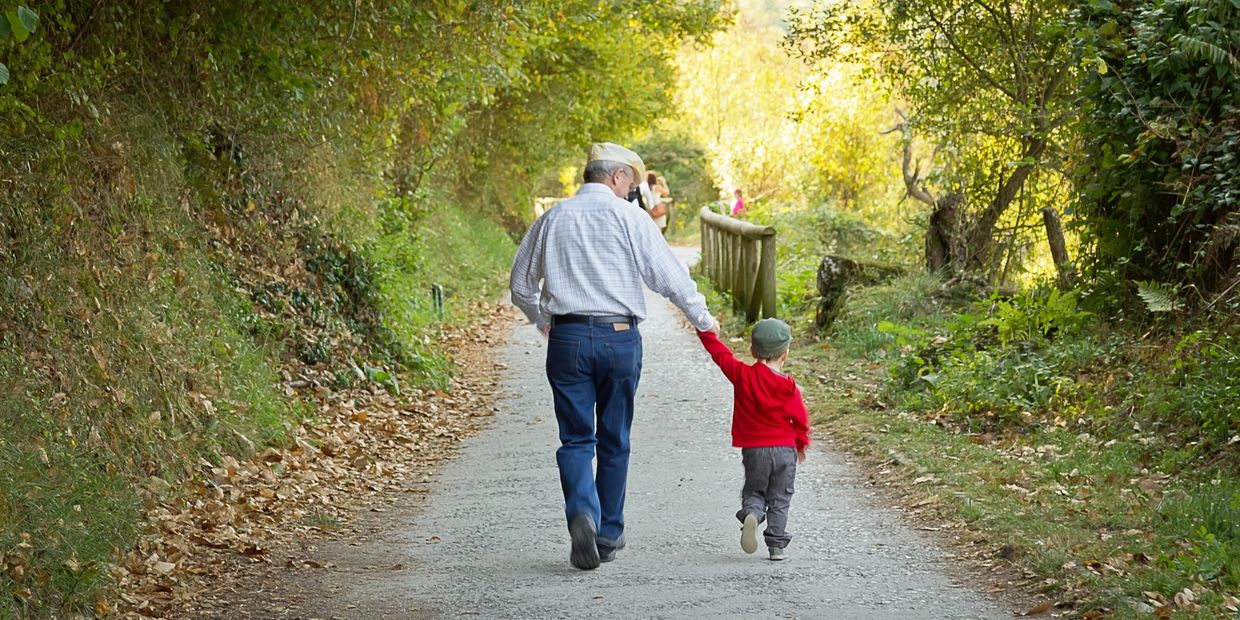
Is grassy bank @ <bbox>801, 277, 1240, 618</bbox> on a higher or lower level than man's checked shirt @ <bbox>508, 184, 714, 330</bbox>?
lower

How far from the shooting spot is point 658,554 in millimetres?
6484

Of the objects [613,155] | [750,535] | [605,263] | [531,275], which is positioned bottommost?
[750,535]

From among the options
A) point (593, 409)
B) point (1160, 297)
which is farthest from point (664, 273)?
point (1160, 297)

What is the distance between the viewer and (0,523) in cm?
555

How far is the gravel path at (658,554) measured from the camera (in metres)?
5.57

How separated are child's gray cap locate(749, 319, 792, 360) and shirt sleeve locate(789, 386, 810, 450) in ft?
0.75

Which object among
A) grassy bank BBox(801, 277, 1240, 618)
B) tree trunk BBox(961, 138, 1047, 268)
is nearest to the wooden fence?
tree trunk BBox(961, 138, 1047, 268)

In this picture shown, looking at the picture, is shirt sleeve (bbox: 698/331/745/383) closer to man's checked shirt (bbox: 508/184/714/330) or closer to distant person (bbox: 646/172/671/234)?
man's checked shirt (bbox: 508/184/714/330)

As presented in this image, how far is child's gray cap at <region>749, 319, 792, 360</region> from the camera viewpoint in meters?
6.14

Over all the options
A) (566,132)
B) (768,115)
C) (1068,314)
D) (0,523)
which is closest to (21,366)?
(0,523)

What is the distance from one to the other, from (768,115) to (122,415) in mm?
36699

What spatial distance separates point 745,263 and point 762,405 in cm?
1052

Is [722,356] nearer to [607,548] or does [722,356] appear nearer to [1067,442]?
[607,548]

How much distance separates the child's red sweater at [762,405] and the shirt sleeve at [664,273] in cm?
17
